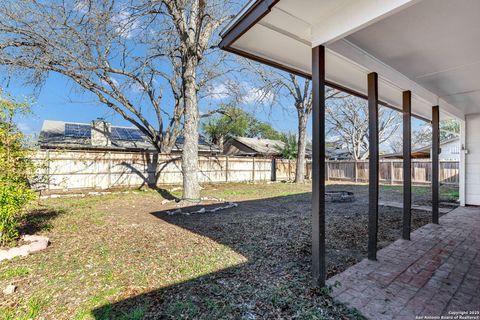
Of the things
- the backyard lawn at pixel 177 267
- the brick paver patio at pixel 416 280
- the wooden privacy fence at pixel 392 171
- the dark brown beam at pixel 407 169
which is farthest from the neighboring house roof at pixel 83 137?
the brick paver patio at pixel 416 280

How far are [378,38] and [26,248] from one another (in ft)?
16.6

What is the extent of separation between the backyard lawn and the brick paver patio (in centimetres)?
21

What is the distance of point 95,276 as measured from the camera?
2604 millimetres

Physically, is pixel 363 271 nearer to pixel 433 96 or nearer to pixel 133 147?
pixel 433 96

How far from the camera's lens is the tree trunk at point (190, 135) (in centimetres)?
730

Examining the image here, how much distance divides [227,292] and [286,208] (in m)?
4.59

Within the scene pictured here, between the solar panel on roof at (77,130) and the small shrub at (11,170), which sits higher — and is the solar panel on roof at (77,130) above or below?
above

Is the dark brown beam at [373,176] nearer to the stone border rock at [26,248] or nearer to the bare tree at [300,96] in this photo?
the stone border rock at [26,248]

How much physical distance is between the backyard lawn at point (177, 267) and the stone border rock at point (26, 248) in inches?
4.6

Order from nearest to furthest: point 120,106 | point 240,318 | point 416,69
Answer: point 240,318 < point 416,69 < point 120,106

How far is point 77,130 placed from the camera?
14.9 meters

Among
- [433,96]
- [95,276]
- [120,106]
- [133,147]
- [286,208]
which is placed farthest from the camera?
[133,147]

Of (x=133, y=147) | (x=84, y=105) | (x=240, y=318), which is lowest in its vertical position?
(x=240, y=318)

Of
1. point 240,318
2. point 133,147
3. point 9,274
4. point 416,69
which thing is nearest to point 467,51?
point 416,69
